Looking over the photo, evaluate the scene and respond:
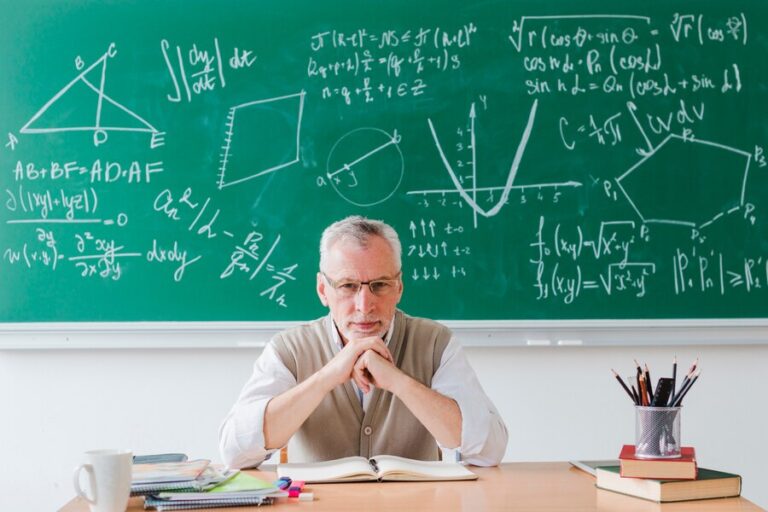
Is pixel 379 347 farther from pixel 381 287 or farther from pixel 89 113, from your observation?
pixel 89 113

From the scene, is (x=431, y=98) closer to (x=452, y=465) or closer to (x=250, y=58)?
(x=250, y=58)

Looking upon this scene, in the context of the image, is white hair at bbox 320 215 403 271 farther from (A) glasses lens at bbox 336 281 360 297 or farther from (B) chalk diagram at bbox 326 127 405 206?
(B) chalk diagram at bbox 326 127 405 206

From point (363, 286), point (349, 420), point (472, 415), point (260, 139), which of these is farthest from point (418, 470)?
point (260, 139)

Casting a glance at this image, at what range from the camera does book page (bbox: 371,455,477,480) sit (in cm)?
214

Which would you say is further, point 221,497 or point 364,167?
point 364,167

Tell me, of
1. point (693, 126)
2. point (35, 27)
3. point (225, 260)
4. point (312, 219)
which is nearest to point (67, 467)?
point (225, 260)

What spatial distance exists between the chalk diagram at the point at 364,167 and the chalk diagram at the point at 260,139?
166mm

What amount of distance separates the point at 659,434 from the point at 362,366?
0.77 m

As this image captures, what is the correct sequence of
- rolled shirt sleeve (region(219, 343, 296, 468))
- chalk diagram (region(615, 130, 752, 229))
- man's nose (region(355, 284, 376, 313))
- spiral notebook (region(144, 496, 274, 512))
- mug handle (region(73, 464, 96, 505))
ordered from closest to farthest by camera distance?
1. mug handle (region(73, 464, 96, 505))
2. spiral notebook (region(144, 496, 274, 512))
3. rolled shirt sleeve (region(219, 343, 296, 468))
4. man's nose (region(355, 284, 376, 313))
5. chalk diagram (region(615, 130, 752, 229))

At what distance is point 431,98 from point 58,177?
143 centimetres

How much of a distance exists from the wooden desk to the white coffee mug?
0.09m

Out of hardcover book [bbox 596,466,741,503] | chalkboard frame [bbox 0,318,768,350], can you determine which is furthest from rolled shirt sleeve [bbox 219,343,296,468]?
chalkboard frame [bbox 0,318,768,350]

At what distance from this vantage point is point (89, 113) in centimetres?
359

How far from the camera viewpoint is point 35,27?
360 cm
